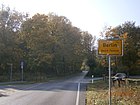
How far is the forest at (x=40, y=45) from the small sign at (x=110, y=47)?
44209 millimetres

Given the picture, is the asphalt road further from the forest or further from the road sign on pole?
the forest

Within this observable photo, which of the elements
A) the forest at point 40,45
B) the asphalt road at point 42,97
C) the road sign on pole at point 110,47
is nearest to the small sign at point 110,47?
the road sign on pole at point 110,47

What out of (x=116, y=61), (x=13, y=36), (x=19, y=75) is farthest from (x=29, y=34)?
(x=116, y=61)

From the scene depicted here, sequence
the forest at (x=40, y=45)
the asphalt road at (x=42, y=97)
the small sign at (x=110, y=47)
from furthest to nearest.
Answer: the forest at (x=40, y=45) → the asphalt road at (x=42, y=97) → the small sign at (x=110, y=47)

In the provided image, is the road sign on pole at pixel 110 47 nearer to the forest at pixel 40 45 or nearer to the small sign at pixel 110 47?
the small sign at pixel 110 47

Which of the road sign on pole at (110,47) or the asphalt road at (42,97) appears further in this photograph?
the asphalt road at (42,97)

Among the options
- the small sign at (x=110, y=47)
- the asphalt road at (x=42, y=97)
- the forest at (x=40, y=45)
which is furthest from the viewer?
the forest at (x=40, y=45)

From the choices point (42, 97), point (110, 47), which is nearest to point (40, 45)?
point (42, 97)

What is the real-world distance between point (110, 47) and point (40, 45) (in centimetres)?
5277

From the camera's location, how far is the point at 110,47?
47.5 ft

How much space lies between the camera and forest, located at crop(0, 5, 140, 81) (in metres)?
65.2

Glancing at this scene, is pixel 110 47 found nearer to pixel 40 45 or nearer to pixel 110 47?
pixel 110 47

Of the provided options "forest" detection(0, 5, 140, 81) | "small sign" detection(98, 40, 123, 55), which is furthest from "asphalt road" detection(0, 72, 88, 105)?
"forest" detection(0, 5, 140, 81)

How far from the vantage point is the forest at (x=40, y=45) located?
6519 cm
